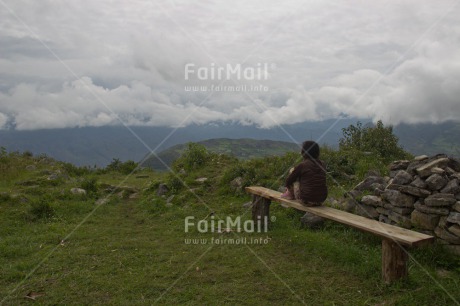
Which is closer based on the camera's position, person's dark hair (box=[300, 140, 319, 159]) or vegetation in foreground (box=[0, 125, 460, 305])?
vegetation in foreground (box=[0, 125, 460, 305])

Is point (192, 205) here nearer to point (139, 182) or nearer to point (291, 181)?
point (291, 181)

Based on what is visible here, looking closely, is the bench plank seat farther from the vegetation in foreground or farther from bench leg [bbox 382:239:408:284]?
the vegetation in foreground

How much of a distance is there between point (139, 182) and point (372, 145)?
10331mm

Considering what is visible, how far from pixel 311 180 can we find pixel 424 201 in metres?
2.09

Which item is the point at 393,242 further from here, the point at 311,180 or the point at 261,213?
the point at 261,213

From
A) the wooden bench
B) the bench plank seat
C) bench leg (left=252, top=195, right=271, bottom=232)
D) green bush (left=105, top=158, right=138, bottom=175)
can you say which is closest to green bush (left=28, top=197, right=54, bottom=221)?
bench leg (left=252, top=195, right=271, bottom=232)

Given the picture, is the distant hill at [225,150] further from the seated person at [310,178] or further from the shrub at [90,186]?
the shrub at [90,186]

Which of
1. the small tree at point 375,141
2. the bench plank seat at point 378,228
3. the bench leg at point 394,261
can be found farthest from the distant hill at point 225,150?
the bench leg at point 394,261

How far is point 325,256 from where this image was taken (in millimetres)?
6484

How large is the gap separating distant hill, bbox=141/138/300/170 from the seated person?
187 cm

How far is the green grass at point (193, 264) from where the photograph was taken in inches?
198

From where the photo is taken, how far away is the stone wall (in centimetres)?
566

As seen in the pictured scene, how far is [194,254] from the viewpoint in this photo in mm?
6895

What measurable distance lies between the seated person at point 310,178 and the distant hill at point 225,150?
1871mm
